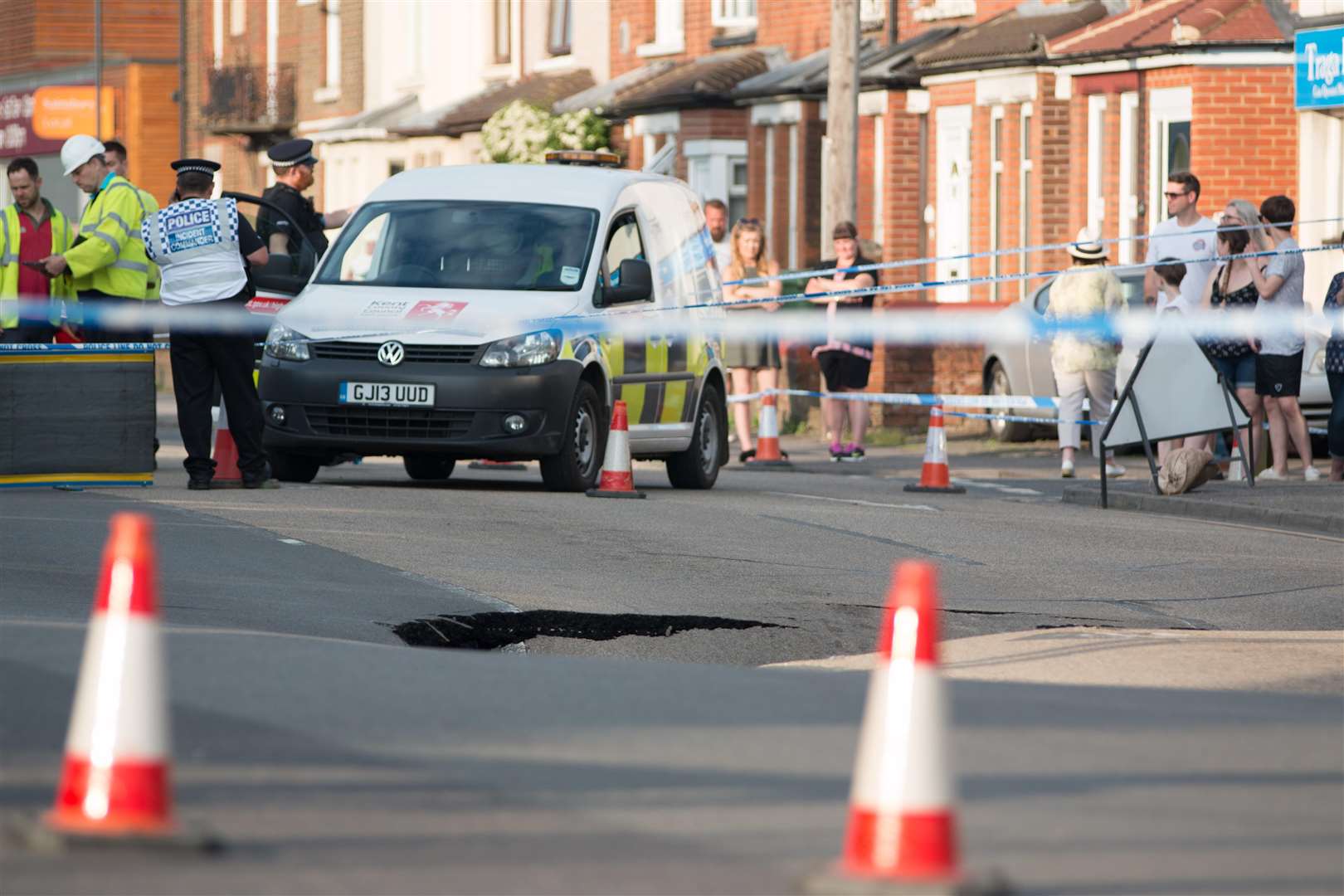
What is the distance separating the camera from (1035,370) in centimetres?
2378

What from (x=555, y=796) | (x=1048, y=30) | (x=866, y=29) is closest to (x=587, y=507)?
(x=555, y=796)

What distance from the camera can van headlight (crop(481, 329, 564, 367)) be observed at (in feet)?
48.7

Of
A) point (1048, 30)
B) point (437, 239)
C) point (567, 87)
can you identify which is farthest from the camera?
point (567, 87)

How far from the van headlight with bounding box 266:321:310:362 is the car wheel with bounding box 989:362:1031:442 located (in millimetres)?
10579

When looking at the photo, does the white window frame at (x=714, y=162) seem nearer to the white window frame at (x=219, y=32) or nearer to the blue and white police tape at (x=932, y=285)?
the blue and white police tape at (x=932, y=285)

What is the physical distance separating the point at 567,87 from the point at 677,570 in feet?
102

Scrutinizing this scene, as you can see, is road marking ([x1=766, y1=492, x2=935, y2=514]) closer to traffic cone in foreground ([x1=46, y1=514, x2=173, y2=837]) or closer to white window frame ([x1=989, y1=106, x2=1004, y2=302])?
traffic cone in foreground ([x1=46, y1=514, x2=173, y2=837])

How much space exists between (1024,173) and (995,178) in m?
0.60

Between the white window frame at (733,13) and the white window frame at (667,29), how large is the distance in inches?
37.3

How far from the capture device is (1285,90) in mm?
26641

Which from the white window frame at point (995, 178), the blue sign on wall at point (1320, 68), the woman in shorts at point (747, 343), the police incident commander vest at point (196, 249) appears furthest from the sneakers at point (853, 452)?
the white window frame at point (995, 178)

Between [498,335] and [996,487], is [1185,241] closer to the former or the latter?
[996,487]

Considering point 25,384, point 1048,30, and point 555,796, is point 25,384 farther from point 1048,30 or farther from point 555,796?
point 1048,30

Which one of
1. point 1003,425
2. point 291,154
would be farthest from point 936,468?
point 1003,425
